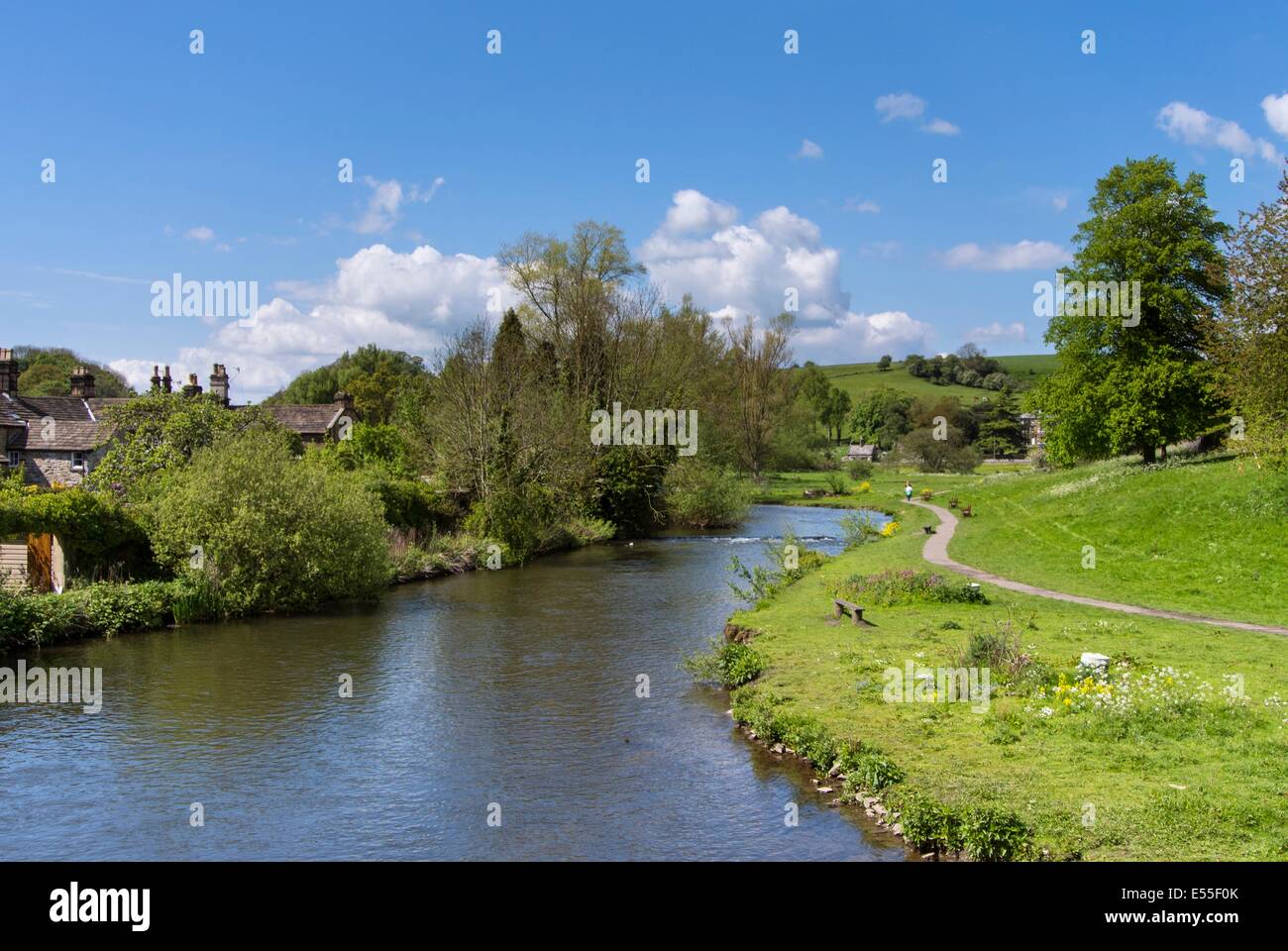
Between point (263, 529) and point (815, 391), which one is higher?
point (815, 391)

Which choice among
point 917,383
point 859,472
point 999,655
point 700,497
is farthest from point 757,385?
point 917,383

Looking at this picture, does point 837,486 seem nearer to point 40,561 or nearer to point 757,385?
point 757,385

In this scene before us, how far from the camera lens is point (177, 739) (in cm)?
1695

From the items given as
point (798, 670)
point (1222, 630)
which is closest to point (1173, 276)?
point (1222, 630)

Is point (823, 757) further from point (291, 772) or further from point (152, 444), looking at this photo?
point (152, 444)

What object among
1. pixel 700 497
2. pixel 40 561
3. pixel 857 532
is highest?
pixel 700 497

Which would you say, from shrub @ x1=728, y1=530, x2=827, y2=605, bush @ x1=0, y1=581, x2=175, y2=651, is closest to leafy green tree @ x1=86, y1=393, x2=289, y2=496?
bush @ x1=0, y1=581, x2=175, y2=651

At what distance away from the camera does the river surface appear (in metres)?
12.5

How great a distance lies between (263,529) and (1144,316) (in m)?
39.0

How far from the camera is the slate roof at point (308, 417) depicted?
7206 cm

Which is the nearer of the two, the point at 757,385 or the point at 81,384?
the point at 81,384

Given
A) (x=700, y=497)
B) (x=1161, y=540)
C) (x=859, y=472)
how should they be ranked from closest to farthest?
(x=1161, y=540)
(x=700, y=497)
(x=859, y=472)

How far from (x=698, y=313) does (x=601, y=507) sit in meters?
36.4

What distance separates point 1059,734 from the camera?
547 inches
